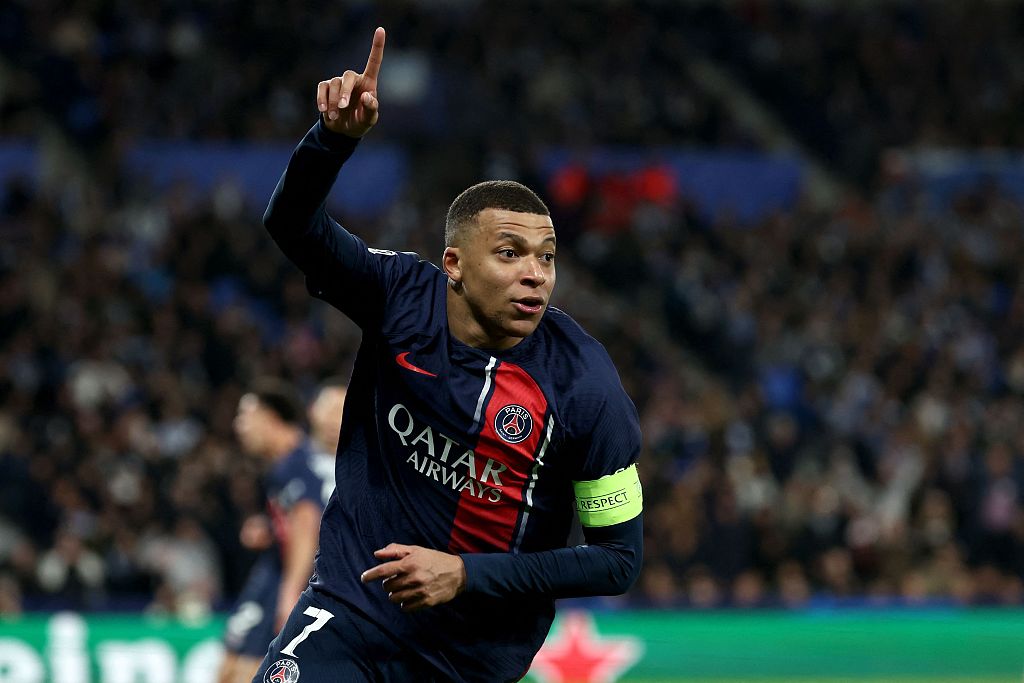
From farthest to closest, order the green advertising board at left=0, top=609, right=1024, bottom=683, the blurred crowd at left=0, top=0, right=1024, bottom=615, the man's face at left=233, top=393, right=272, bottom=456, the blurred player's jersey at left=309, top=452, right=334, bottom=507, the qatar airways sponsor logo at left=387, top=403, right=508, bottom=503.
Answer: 1. the blurred crowd at left=0, top=0, right=1024, bottom=615
2. the green advertising board at left=0, top=609, right=1024, bottom=683
3. the man's face at left=233, top=393, right=272, bottom=456
4. the blurred player's jersey at left=309, top=452, right=334, bottom=507
5. the qatar airways sponsor logo at left=387, top=403, right=508, bottom=503

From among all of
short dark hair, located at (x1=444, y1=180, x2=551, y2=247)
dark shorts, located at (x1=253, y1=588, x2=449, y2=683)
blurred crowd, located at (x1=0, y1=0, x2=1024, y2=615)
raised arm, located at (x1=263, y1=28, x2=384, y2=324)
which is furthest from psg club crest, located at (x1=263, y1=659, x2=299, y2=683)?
blurred crowd, located at (x1=0, y1=0, x2=1024, y2=615)

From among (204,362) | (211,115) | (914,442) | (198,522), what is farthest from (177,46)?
(914,442)

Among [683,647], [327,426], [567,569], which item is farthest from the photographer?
[683,647]

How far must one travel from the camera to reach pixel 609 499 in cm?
415

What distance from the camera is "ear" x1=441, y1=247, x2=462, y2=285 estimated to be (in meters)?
4.24

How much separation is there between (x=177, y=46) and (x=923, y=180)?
31.8 feet

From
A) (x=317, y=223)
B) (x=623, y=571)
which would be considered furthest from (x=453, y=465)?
(x=317, y=223)

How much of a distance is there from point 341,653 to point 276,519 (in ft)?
11.8

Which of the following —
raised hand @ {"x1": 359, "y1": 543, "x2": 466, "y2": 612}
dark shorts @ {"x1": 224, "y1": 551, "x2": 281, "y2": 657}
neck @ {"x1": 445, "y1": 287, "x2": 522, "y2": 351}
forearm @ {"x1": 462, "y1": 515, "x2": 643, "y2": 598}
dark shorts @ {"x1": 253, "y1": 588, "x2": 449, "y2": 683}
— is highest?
neck @ {"x1": 445, "y1": 287, "x2": 522, "y2": 351}

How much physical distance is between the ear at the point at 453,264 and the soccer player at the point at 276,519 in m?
3.17

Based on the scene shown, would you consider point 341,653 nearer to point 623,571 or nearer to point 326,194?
point 623,571

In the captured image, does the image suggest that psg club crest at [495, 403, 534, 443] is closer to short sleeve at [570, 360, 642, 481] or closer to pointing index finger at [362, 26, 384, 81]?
short sleeve at [570, 360, 642, 481]

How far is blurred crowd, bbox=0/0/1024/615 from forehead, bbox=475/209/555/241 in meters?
7.69

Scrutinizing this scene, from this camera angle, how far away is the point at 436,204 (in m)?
17.3
